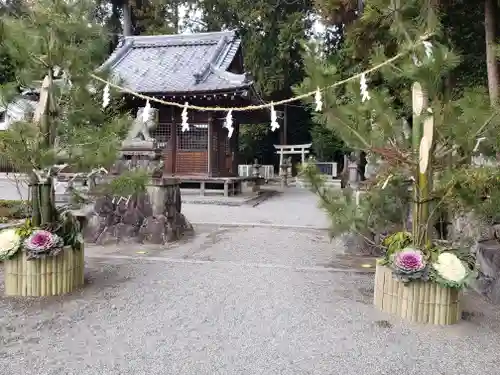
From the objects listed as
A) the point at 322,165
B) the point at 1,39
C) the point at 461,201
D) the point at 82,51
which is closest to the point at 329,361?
the point at 461,201

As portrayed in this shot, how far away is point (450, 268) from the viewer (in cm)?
306

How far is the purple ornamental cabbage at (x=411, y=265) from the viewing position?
307 cm

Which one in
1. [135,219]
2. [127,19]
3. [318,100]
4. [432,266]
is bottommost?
[135,219]

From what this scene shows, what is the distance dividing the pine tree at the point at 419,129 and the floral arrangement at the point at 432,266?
0.16 metres

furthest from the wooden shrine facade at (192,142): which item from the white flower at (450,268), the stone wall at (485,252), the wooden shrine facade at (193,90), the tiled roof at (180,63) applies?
the white flower at (450,268)

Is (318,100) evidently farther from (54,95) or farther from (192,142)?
(192,142)

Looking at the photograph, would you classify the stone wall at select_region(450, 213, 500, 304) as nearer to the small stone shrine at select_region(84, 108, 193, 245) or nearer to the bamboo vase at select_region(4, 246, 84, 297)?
the bamboo vase at select_region(4, 246, 84, 297)

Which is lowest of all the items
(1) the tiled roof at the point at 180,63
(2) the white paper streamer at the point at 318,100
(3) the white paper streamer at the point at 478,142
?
(3) the white paper streamer at the point at 478,142

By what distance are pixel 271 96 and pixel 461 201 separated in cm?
1796

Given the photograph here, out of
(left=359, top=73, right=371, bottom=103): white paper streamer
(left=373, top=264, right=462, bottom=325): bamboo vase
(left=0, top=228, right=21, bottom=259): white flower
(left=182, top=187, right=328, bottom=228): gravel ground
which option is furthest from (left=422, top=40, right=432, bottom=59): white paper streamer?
(left=182, top=187, right=328, bottom=228): gravel ground

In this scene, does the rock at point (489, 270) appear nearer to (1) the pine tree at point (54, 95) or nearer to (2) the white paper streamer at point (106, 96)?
(1) the pine tree at point (54, 95)

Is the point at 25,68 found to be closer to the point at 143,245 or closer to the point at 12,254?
the point at 12,254

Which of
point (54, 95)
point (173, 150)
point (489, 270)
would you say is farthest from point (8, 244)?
point (173, 150)

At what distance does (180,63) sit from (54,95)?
34.9ft
